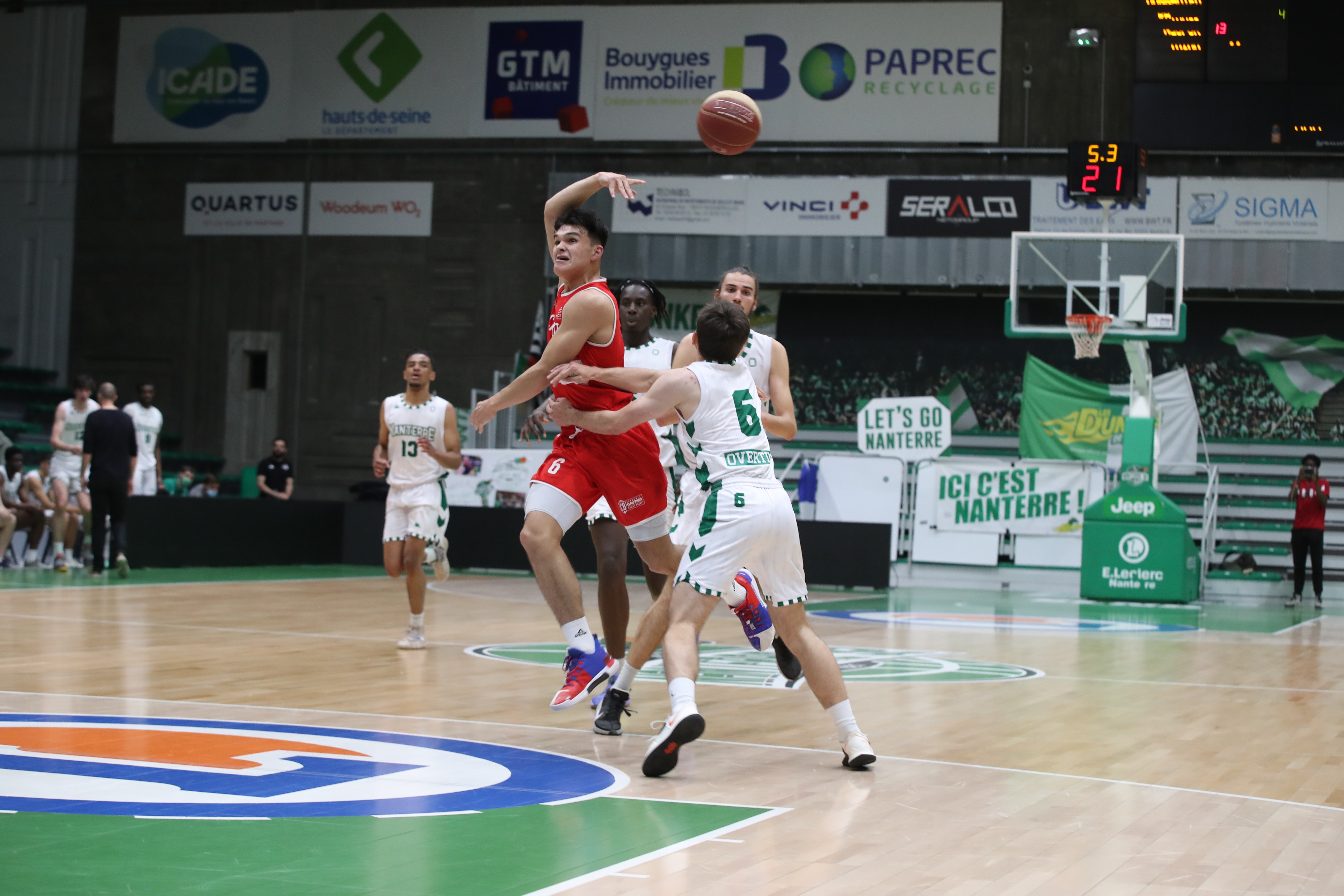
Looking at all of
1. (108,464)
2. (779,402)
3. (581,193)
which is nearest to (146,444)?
(108,464)

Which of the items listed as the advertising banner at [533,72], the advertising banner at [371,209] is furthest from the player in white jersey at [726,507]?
the advertising banner at [371,209]

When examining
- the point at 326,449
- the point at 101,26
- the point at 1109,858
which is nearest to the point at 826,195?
the point at 326,449

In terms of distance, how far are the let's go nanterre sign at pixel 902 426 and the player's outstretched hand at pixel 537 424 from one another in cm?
1555

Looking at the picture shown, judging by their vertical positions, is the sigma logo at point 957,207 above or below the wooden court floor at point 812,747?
above

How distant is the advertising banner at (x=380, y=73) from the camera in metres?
26.2

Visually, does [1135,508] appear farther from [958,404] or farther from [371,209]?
[371,209]

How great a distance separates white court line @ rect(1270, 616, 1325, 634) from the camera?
13.4 meters

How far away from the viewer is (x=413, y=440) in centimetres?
952

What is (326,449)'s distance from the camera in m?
26.0

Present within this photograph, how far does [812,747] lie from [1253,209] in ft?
61.7

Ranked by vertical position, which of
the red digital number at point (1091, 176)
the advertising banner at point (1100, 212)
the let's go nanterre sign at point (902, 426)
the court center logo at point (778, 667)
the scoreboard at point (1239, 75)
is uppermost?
the scoreboard at point (1239, 75)

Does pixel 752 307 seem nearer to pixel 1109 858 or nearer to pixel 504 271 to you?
pixel 1109 858

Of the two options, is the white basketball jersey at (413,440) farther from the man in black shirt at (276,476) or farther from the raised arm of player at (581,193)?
the man in black shirt at (276,476)

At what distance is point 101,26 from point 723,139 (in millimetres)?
23923
